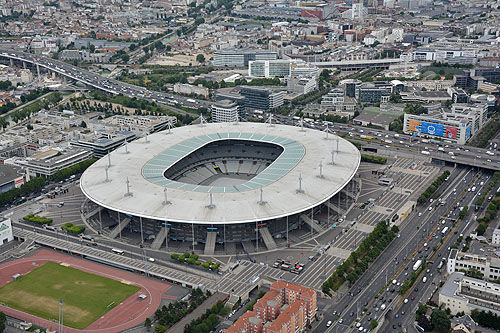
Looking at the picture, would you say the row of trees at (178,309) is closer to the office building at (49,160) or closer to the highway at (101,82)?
the office building at (49,160)

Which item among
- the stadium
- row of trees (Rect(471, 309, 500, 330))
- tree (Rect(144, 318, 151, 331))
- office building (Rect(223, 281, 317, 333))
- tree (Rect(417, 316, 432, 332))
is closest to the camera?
office building (Rect(223, 281, 317, 333))

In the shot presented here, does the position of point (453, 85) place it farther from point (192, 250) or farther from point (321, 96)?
point (192, 250)

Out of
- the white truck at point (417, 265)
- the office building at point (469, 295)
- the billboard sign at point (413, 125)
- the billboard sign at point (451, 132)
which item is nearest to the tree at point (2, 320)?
the office building at point (469, 295)

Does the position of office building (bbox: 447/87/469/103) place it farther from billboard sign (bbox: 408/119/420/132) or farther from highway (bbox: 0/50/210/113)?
highway (bbox: 0/50/210/113)

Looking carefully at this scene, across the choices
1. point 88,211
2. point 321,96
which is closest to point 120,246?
point 88,211

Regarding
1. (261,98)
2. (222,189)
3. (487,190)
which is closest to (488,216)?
(487,190)

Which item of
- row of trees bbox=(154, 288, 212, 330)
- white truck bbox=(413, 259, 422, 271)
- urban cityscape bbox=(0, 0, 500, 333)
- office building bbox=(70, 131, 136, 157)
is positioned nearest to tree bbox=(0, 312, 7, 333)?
urban cityscape bbox=(0, 0, 500, 333)

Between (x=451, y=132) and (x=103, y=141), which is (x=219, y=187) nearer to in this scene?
(x=103, y=141)
